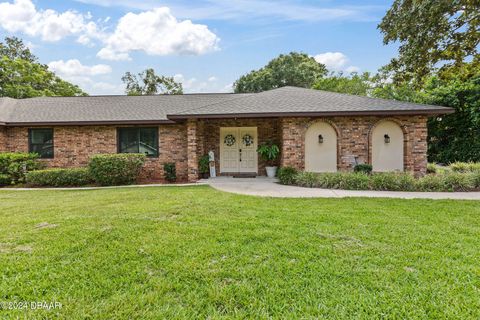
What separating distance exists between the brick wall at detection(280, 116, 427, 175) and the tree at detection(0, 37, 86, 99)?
24.7m

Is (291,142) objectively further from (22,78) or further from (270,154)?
(22,78)

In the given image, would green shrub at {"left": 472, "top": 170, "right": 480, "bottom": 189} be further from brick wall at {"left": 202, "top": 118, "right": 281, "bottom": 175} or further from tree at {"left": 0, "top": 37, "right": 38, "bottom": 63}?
tree at {"left": 0, "top": 37, "right": 38, "bottom": 63}

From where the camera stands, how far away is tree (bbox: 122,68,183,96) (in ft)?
107

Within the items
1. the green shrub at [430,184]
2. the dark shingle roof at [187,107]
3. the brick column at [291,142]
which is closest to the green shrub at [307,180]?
the brick column at [291,142]

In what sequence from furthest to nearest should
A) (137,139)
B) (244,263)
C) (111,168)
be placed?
1. (137,139)
2. (111,168)
3. (244,263)

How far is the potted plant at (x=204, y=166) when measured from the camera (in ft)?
35.7

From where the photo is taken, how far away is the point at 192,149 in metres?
10.3

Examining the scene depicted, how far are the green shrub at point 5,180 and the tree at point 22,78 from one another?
17.6 meters

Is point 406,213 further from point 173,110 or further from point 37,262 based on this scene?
point 173,110

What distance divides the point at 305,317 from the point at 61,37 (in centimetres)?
1883

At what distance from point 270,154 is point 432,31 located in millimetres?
7112

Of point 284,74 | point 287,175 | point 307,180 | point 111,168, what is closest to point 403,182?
point 307,180

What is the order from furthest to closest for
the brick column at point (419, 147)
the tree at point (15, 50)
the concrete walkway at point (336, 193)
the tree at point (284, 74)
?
the tree at point (284, 74), the tree at point (15, 50), the brick column at point (419, 147), the concrete walkway at point (336, 193)

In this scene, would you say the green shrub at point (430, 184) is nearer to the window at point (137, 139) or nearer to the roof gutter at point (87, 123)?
the roof gutter at point (87, 123)
